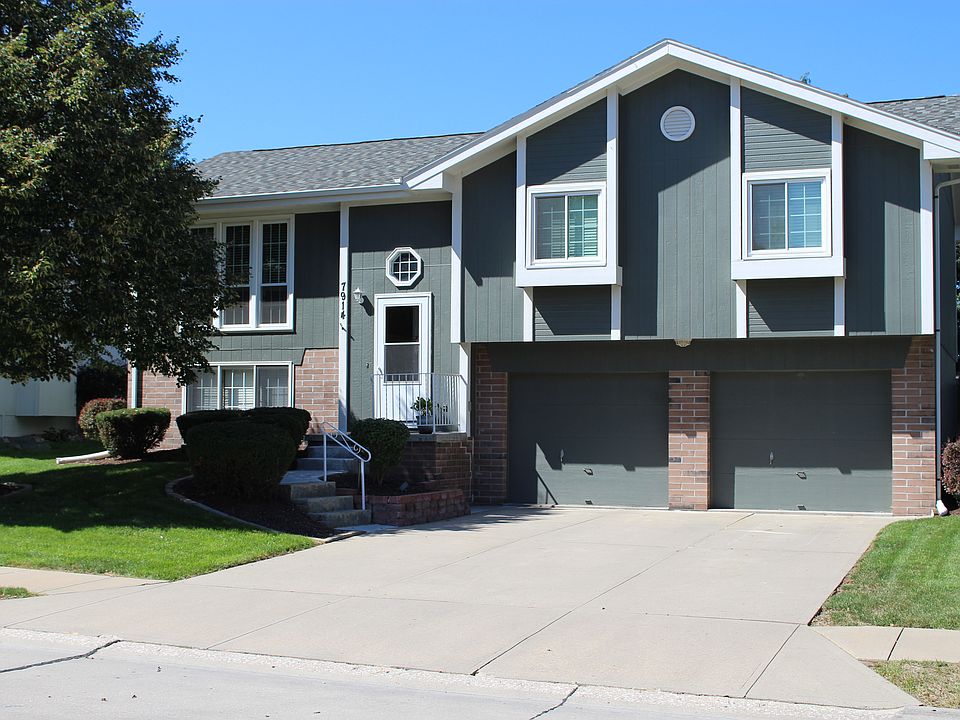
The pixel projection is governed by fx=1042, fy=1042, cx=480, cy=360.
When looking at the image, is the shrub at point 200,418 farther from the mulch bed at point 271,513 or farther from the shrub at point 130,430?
the mulch bed at point 271,513

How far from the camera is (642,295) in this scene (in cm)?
1844

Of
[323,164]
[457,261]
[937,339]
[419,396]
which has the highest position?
[323,164]

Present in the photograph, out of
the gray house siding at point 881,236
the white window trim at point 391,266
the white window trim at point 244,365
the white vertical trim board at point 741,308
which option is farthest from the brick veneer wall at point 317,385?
the gray house siding at point 881,236

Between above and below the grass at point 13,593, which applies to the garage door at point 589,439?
above

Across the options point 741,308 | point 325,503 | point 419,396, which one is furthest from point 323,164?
point 741,308

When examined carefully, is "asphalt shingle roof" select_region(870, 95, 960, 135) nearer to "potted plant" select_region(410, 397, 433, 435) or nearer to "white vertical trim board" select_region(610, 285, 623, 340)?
"white vertical trim board" select_region(610, 285, 623, 340)

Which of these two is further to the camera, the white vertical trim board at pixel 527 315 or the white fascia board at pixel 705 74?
the white vertical trim board at pixel 527 315

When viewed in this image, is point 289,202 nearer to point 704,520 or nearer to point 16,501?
point 16,501

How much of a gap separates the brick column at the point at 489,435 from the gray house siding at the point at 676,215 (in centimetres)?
302

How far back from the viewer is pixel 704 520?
17.2 m

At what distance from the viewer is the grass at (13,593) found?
10.4 m

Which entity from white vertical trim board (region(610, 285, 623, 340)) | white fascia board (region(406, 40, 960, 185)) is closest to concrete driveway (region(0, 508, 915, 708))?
white vertical trim board (region(610, 285, 623, 340))

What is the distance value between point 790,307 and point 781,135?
2934mm

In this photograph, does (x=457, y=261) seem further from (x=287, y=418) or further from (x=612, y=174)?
(x=287, y=418)
